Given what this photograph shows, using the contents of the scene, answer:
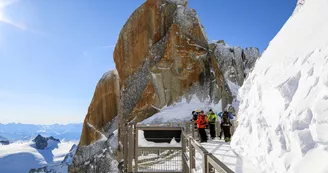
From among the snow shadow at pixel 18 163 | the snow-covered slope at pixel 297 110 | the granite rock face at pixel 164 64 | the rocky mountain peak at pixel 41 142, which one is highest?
the granite rock face at pixel 164 64

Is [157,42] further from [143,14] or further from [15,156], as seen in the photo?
[15,156]

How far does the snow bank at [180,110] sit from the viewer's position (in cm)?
3081

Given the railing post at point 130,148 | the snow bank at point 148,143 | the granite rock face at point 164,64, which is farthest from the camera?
the granite rock face at point 164,64

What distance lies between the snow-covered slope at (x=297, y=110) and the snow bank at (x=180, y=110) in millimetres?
22325

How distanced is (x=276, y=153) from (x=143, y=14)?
3703 centimetres

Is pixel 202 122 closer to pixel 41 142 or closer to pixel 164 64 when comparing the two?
pixel 164 64

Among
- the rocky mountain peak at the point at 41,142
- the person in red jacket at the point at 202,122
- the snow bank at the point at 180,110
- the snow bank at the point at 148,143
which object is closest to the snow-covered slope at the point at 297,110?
the snow bank at the point at 148,143

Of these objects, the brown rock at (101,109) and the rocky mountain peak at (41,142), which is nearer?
the brown rock at (101,109)

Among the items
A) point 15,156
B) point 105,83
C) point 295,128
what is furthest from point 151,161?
point 15,156

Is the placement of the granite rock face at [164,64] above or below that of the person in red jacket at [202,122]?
above

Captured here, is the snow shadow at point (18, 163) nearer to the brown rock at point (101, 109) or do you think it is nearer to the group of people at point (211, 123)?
the brown rock at point (101, 109)

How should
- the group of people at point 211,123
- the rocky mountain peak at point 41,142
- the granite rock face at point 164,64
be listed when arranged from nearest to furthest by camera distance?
1. the group of people at point 211,123
2. the granite rock face at point 164,64
3. the rocky mountain peak at point 41,142

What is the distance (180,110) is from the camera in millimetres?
32719

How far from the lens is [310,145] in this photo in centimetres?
412
